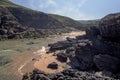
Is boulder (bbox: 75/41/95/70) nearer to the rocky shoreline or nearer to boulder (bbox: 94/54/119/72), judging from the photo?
the rocky shoreline

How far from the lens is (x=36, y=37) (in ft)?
465

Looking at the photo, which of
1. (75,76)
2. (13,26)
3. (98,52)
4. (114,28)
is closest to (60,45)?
(98,52)

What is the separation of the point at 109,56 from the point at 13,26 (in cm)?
10068

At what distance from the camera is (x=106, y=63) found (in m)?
54.3

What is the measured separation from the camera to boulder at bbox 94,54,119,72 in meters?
53.8

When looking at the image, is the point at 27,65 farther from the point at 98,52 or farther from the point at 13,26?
the point at 13,26

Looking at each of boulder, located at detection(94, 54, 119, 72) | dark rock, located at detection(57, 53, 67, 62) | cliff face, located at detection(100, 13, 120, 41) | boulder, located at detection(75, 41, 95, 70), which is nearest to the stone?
boulder, located at detection(75, 41, 95, 70)

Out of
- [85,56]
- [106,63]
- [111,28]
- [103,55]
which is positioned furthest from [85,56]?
[111,28]

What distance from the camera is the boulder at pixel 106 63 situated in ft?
177

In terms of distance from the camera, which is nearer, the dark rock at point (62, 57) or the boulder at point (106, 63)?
the boulder at point (106, 63)

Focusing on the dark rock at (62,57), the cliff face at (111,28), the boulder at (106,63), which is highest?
the cliff face at (111,28)

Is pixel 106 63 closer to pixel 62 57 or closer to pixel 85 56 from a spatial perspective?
pixel 85 56

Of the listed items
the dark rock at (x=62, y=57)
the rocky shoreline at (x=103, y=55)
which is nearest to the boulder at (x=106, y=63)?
the rocky shoreline at (x=103, y=55)

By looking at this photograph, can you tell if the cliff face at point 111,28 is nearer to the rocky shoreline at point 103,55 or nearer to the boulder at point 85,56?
the rocky shoreline at point 103,55
